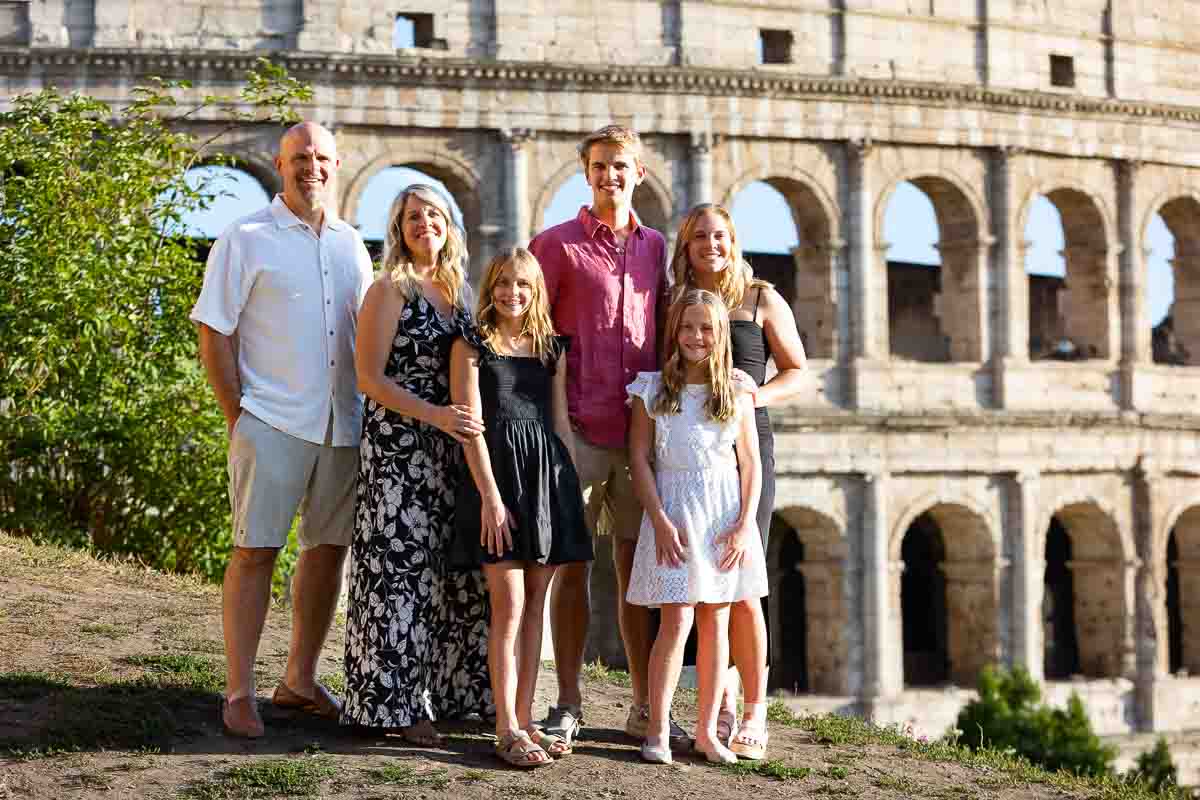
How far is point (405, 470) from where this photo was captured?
8.11 metres

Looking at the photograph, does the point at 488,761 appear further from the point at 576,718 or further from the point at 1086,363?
the point at 1086,363

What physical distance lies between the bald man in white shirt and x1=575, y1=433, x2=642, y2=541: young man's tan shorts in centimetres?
108

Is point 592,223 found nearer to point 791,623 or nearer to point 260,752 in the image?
point 260,752

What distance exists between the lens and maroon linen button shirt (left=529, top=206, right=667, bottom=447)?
844 cm

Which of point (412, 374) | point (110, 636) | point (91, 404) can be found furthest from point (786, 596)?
point (412, 374)

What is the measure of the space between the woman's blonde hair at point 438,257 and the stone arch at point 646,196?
51.0ft

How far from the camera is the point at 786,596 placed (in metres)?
27.5

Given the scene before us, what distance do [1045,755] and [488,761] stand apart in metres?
15.6

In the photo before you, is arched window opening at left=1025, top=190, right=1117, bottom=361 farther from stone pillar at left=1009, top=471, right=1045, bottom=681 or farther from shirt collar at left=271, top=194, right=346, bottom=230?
shirt collar at left=271, top=194, right=346, bottom=230

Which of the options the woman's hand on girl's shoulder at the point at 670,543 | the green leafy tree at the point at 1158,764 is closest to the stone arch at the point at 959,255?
the green leafy tree at the point at 1158,764

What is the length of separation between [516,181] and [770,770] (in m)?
15.8

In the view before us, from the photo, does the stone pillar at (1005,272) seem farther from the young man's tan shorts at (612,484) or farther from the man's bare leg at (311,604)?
the man's bare leg at (311,604)

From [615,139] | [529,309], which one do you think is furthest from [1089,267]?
[529,309]

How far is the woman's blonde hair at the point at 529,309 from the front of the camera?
8.07m
